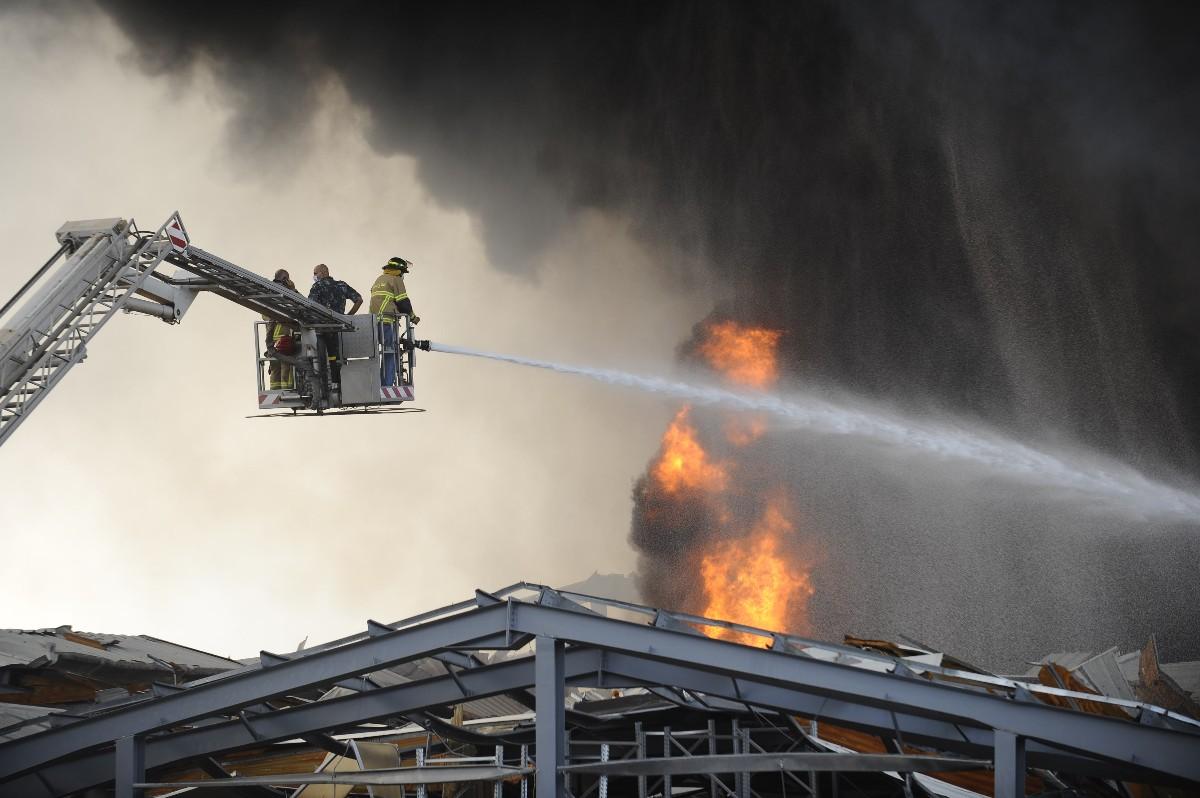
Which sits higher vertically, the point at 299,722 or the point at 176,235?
the point at 176,235

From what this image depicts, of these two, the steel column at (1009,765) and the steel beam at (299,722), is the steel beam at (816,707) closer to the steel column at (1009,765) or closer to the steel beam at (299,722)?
the steel beam at (299,722)

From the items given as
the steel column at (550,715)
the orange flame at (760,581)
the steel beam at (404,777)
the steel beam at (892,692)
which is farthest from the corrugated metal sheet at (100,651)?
the orange flame at (760,581)

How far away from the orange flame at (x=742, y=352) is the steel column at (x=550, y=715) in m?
26.0

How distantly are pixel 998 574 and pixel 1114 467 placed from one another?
4.66 m

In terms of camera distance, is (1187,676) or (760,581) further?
(760,581)

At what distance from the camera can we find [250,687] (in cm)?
1260

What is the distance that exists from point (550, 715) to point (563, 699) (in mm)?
256

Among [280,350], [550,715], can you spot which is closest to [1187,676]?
[550,715]

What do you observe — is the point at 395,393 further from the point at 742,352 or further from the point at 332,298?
the point at 742,352

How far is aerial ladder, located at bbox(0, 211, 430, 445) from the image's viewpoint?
12969 mm

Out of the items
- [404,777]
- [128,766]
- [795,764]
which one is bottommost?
[795,764]

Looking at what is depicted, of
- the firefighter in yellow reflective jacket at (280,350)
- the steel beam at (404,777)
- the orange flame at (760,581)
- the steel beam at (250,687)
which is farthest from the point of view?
the orange flame at (760,581)

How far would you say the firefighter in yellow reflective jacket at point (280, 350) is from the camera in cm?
1662

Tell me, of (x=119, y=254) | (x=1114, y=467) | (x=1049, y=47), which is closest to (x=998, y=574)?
(x=1114, y=467)
